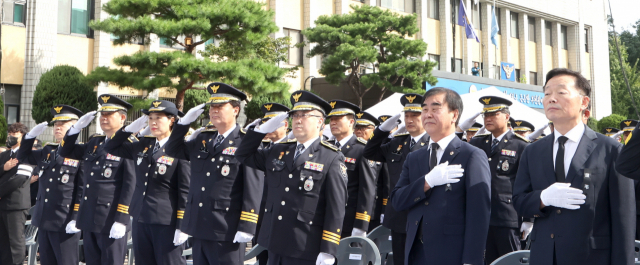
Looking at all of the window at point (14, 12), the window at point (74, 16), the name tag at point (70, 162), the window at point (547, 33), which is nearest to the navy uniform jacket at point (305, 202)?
the name tag at point (70, 162)

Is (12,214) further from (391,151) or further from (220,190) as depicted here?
(391,151)

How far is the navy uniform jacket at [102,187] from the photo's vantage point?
5906mm

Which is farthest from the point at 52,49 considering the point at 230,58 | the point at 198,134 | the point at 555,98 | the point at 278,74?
the point at 555,98

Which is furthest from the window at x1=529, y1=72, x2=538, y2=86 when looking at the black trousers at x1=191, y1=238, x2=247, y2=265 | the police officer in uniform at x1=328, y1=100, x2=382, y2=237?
the black trousers at x1=191, y1=238, x2=247, y2=265

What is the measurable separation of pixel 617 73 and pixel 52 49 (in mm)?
41329

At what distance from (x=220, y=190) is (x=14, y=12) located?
16323mm

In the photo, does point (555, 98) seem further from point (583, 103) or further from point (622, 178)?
point (622, 178)

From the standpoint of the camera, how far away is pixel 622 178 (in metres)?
2.95

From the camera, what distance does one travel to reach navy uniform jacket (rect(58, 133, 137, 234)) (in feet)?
19.4

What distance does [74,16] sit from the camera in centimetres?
1978

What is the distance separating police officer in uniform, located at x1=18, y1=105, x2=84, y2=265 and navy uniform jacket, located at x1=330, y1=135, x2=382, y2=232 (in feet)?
9.55

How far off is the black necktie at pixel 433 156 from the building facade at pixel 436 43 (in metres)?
1.89

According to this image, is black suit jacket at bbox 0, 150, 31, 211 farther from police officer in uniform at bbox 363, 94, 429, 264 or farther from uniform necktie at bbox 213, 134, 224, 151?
police officer in uniform at bbox 363, 94, 429, 264

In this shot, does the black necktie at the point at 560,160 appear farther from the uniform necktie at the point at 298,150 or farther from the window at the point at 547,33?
the window at the point at 547,33
